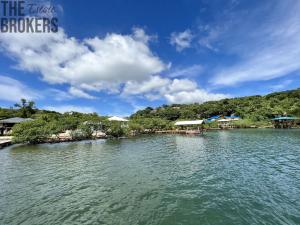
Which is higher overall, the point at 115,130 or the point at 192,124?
the point at 192,124

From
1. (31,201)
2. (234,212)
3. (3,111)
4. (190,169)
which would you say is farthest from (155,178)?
(3,111)

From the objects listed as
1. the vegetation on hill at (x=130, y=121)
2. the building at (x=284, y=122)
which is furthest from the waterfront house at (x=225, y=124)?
the building at (x=284, y=122)

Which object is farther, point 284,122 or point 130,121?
point 284,122

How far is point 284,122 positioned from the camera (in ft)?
208

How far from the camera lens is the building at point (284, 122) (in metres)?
60.3

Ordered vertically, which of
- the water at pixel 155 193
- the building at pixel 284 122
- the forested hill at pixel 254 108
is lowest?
the water at pixel 155 193

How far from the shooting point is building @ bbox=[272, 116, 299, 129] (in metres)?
60.3

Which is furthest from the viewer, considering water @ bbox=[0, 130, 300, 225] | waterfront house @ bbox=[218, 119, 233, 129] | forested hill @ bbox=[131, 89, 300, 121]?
waterfront house @ bbox=[218, 119, 233, 129]

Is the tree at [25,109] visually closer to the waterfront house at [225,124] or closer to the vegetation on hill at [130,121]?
the vegetation on hill at [130,121]

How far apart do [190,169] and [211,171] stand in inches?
66.9

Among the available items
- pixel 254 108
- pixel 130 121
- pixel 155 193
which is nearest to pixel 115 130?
pixel 130 121

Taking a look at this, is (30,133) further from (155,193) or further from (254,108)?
(254,108)

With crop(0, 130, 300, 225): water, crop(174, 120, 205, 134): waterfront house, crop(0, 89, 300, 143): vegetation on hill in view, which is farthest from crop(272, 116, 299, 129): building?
crop(0, 130, 300, 225): water

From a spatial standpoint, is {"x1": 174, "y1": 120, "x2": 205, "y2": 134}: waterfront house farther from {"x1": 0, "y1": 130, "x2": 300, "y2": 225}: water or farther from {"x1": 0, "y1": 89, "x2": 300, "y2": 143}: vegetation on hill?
{"x1": 0, "y1": 130, "x2": 300, "y2": 225}: water
